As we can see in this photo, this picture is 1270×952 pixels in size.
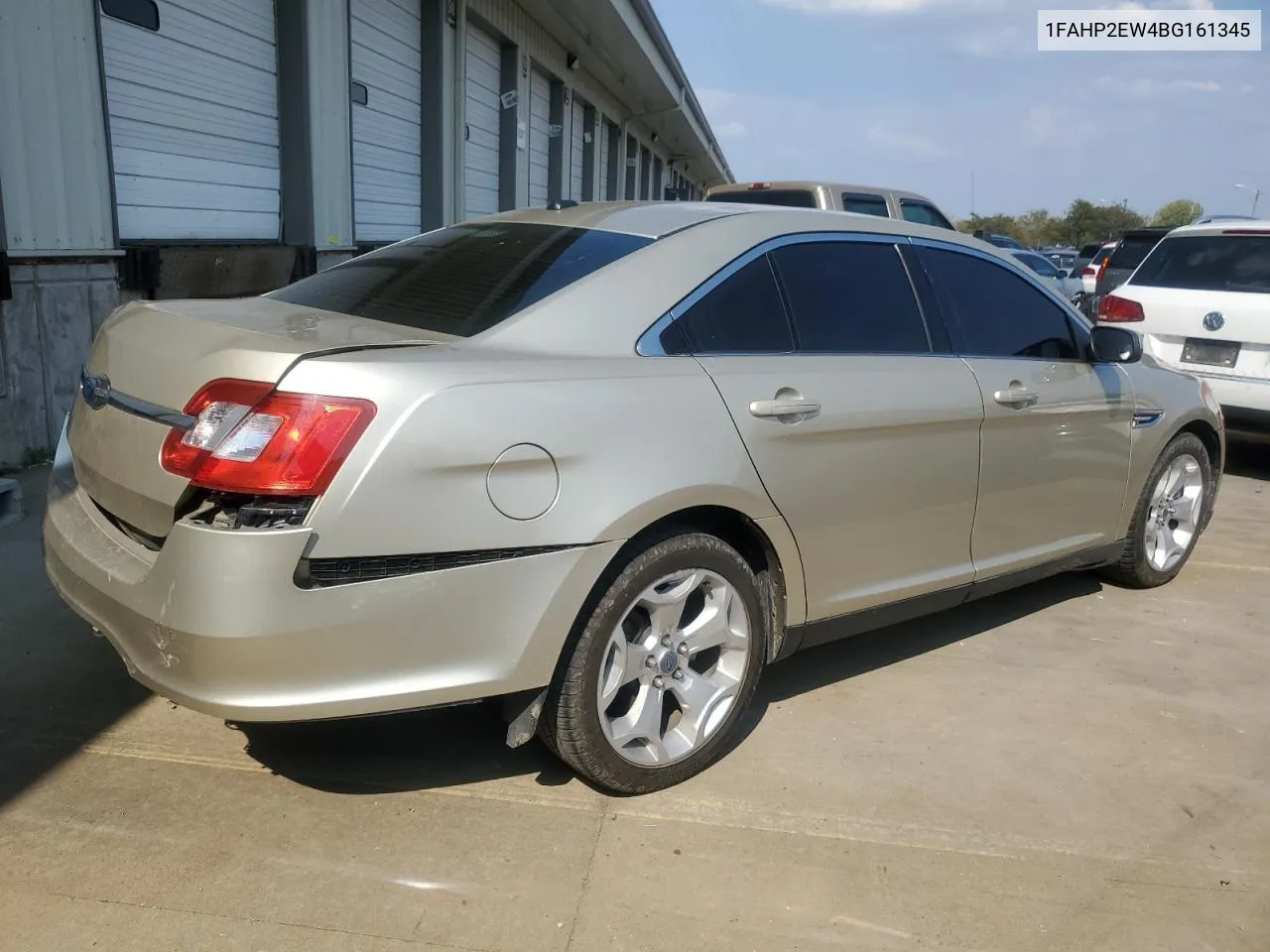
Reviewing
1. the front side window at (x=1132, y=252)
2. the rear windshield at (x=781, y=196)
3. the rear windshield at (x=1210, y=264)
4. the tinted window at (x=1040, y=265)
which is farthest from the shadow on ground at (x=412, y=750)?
the tinted window at (x=1040, y=265)

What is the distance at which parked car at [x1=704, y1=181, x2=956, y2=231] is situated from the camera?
931 cm

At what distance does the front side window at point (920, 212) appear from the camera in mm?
9875

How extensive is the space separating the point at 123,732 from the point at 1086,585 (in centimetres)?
426

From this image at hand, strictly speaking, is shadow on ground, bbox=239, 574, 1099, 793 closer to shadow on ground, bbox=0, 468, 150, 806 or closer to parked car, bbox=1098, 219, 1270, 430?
shadow on ground, bbox=0, 468, 150, 806

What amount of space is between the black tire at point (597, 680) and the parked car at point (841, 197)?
668 centimetres

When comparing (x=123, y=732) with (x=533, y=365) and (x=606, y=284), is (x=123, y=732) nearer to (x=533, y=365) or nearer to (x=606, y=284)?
(x=533, y=365)

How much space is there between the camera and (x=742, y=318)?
3207 mm

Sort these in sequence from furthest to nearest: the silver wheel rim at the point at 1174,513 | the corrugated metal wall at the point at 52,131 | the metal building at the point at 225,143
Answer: the metal building at the point at 225,143, the corrugated metal wall at the point at 52,131, the silver wheel rim at the point at 1174,513

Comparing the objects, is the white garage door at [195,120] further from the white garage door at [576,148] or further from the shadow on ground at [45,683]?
the white garage door at [576,148]

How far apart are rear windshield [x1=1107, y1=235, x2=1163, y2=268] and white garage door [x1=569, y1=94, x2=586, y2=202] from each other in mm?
8979

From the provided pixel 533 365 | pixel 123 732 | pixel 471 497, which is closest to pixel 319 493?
pixel 471 497

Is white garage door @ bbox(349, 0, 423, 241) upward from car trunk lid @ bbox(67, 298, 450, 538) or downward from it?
upward

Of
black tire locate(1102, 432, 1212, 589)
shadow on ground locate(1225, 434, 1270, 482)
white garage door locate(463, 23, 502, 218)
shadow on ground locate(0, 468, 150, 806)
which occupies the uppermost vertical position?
white garage door locate(463, 23, 502, 218)

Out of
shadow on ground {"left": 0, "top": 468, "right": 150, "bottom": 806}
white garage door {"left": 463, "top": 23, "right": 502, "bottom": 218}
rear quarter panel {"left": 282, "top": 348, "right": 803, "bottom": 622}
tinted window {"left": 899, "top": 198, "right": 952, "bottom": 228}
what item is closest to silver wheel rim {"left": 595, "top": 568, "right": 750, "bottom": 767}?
rear quarter panel {"left": 282, "top": 348, "right": 803, "bottom": 622}
